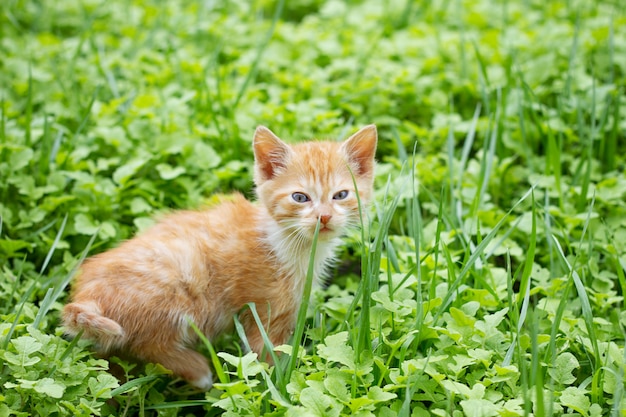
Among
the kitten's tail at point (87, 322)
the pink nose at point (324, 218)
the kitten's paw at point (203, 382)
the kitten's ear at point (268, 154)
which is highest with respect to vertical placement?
the kitten's ear at point (268, 154)

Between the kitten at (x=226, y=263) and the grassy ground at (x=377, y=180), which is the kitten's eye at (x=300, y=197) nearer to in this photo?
the kitten at (x=226, y=263)

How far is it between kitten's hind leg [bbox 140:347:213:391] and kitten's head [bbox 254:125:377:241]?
2.40ft

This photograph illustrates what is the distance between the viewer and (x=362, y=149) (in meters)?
3.58

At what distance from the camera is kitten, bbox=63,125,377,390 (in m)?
3.17

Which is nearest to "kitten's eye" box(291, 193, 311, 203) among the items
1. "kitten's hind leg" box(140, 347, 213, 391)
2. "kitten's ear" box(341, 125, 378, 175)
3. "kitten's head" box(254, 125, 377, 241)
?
"kitten's head" box(254, 125, 377, 241)

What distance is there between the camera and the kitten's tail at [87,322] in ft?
9.78

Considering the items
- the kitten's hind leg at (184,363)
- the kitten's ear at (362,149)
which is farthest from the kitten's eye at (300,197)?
the kitten's hind leg at (184,363)

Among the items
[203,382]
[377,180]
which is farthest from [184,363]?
[377,180]


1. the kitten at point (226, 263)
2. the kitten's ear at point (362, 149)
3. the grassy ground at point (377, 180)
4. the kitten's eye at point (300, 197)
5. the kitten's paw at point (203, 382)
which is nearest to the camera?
the grassy ground at point (377, 180)

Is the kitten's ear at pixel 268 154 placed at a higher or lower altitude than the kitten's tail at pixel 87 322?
higher

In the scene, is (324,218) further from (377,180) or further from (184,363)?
(377,180)

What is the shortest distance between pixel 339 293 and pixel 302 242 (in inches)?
18.2

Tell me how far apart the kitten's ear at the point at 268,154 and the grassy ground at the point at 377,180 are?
55 cm

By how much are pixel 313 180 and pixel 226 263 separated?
561mm
